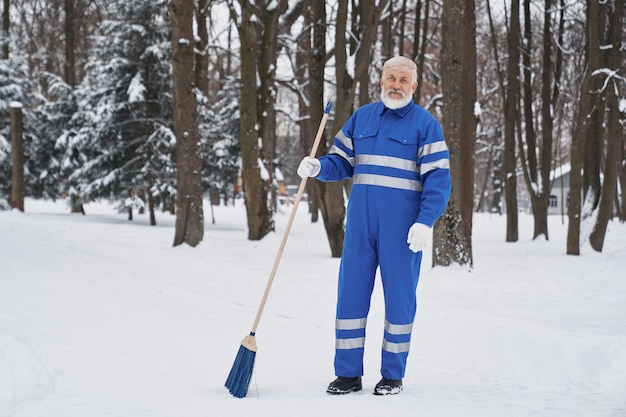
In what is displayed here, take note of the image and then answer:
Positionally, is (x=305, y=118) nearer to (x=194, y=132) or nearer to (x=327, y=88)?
(x=327, y=88)

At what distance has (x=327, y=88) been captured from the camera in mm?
20734

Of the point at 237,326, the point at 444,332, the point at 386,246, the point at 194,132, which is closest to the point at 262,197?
the point at 194,132

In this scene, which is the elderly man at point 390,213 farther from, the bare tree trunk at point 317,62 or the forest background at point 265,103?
the bare tree trunk at point 317,62

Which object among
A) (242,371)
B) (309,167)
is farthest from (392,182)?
(242,371)

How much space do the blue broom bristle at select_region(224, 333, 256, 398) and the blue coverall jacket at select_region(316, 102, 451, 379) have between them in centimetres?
53

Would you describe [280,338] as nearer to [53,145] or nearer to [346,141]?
[346,141]

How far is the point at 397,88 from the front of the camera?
12.9 feet

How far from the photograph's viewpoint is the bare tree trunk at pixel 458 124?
8.05 m

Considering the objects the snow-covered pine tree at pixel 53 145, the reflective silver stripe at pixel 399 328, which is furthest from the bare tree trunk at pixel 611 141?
the snow-covered pine tree at pixel 53 145

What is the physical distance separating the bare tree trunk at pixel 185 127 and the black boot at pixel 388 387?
24.5ft

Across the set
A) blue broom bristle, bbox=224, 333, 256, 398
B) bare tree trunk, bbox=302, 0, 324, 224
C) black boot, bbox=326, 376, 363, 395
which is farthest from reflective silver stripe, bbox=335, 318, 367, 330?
bare tree trunk, bbox=302, 0, 324, 224

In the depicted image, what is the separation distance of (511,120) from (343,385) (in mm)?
11728

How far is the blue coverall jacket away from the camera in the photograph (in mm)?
3826

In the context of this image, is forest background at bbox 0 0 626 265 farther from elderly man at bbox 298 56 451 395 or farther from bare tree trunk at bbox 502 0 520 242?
elderly man at bbox 298 56 451 395
